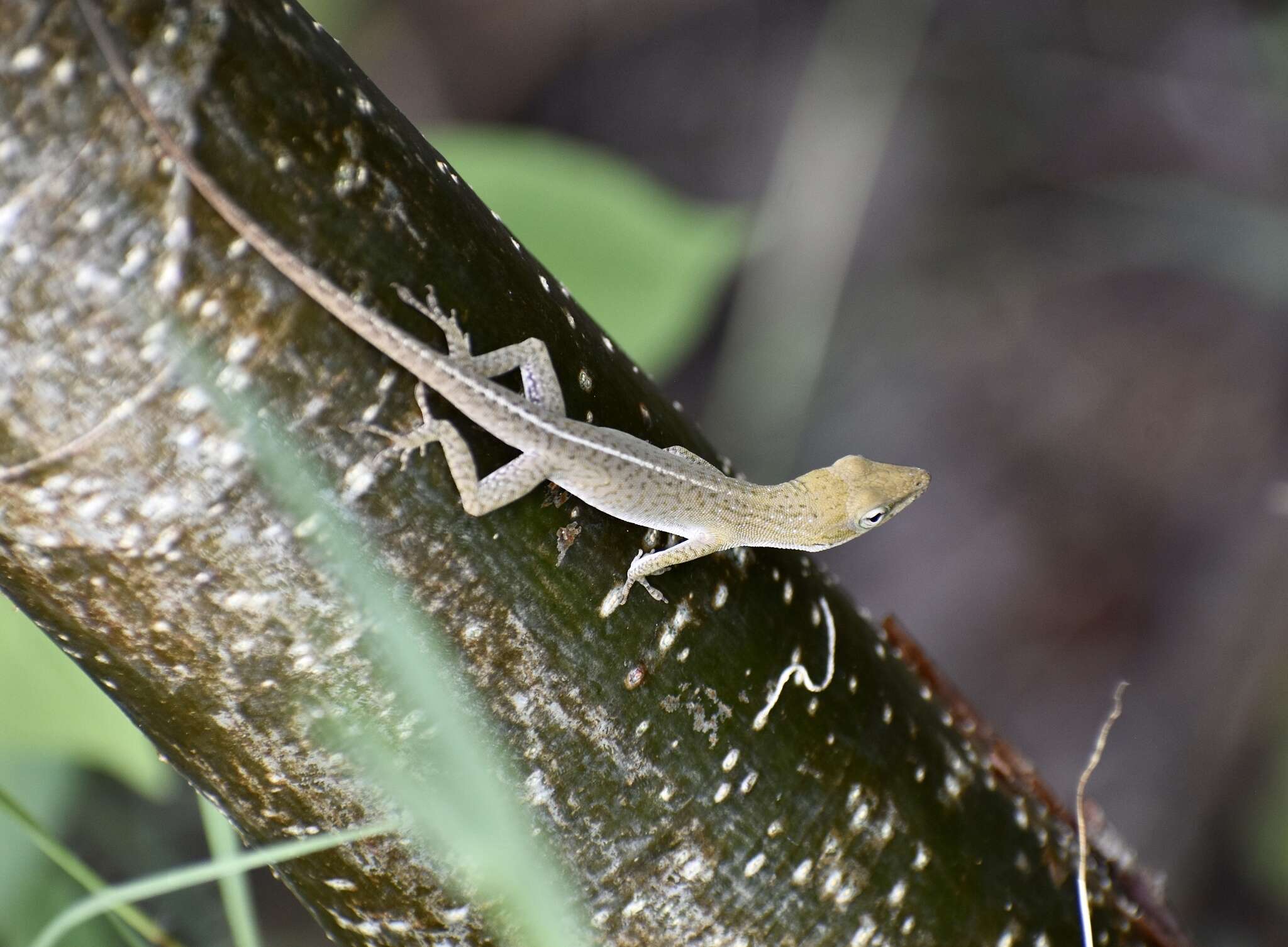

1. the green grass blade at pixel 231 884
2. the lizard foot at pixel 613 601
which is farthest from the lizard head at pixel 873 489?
the green grass blade at pixel 231 884

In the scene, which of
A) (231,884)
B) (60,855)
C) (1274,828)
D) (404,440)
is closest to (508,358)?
(404,440)

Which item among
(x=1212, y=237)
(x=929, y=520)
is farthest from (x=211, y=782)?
(x=1212, y=237)

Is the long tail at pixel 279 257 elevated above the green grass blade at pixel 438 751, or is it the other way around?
the long tail at pixel 279 257

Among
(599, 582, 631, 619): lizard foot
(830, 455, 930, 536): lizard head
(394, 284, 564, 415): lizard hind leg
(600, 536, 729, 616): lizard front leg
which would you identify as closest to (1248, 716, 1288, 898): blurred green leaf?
(830, 455, 930, 536): lizard head

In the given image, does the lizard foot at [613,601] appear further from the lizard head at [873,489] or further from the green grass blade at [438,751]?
the lizard head at [873,489]

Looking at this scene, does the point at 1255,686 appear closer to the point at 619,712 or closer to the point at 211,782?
the point at 619,712
